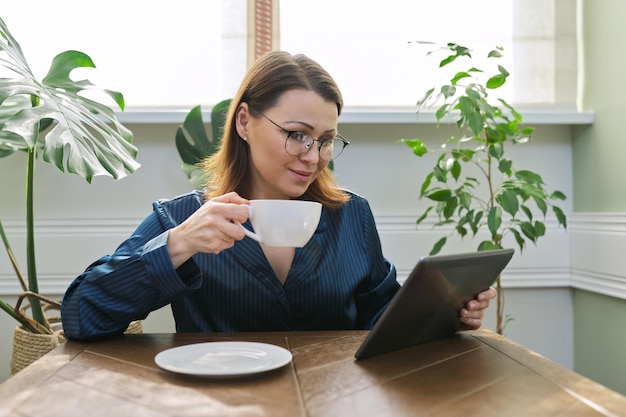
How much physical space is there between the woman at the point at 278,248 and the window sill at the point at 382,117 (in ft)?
2.35

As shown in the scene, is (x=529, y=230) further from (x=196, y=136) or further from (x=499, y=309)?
(x=196, y=136)

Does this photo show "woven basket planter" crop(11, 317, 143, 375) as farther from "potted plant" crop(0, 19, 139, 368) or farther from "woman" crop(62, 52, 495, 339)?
"woman" crop(62, 52, 495, 339)

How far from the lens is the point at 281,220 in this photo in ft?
3.18

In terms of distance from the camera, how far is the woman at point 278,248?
1402 millimetres

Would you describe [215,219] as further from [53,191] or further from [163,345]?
[53,191]

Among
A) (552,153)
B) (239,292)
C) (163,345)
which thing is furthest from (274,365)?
(552,153)

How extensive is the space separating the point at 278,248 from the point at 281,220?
0.50 metres

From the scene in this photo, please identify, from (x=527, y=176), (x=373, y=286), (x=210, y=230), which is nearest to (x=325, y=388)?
(x=210, y=230)

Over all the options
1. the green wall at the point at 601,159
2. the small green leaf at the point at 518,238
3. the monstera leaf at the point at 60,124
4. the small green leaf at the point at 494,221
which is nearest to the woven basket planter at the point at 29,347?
the monstera leaf at the point at 60,124

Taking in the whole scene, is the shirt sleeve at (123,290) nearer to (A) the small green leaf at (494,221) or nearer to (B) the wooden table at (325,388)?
(B) the wooden table at (325,388)

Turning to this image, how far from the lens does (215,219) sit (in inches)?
41.2

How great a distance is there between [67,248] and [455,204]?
1315 mm

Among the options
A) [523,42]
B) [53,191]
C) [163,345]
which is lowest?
[163,345]

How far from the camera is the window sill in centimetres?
227
